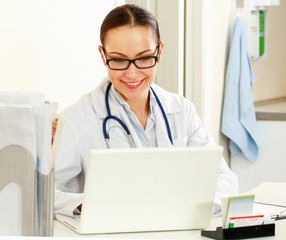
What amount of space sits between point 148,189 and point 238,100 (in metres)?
2.21

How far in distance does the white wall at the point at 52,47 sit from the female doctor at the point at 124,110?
0.20 meters

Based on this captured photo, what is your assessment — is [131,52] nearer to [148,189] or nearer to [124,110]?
[124,110]

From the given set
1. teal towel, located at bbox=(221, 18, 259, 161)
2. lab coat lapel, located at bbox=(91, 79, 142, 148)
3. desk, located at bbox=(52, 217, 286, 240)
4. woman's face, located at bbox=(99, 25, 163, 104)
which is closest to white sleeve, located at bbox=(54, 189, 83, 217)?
desk, located at bbox=(52, 217, 286, 240)

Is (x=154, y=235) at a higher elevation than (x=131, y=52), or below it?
below

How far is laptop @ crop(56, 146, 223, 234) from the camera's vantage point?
1.41m

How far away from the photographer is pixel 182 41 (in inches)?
131

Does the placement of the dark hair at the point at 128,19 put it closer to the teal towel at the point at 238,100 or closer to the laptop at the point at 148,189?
the laptop at the point at 148,189

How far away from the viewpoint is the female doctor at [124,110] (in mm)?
1934

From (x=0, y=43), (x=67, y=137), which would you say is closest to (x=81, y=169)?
(x=67, y=137)

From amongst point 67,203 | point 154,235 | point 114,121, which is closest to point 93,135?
point 114,121

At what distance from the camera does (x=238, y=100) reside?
357 centimetres

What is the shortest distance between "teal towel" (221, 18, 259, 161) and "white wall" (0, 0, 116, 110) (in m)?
1.18

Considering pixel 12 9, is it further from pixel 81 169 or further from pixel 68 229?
pixel 68 229

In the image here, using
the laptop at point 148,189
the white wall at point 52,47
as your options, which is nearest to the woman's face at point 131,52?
the white wall at point 52,47
